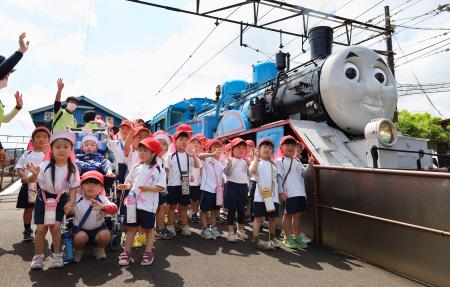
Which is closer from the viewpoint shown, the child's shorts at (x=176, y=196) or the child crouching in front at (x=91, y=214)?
the child crouching in front at (x=91, y=214)

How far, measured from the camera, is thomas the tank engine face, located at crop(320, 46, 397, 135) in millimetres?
4598

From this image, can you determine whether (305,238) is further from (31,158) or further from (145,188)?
(31,158)

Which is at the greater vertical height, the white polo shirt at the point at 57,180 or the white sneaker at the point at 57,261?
the white polo shirt at the point at 57,180

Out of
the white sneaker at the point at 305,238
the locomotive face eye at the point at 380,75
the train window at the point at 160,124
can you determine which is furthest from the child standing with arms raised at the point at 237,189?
the train window at the point at 160,124

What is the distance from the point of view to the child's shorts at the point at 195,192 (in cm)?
Answer: 438

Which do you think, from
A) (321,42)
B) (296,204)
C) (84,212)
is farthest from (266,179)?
(321,42)

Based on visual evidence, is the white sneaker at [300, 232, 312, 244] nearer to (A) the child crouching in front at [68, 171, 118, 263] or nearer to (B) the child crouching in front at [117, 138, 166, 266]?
(B) the child crouching in front at [117, 138, 166, 266]

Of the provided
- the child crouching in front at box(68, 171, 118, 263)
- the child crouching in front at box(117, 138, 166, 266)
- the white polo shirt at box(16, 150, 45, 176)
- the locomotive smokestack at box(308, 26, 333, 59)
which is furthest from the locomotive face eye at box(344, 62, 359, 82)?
the white polo shirt at box(16, 150, 45, 176)

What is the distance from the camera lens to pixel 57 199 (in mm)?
2752

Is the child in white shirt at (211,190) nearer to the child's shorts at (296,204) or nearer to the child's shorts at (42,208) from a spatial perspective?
the child's shorts at (296,204)

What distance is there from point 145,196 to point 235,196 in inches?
52.3

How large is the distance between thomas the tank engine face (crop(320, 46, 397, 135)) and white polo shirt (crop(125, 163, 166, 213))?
2.93 metres

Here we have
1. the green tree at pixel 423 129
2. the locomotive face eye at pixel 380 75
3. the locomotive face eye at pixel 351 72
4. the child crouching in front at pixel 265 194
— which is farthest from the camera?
the green tree at pixel 423 129

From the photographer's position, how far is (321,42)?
545 cm
